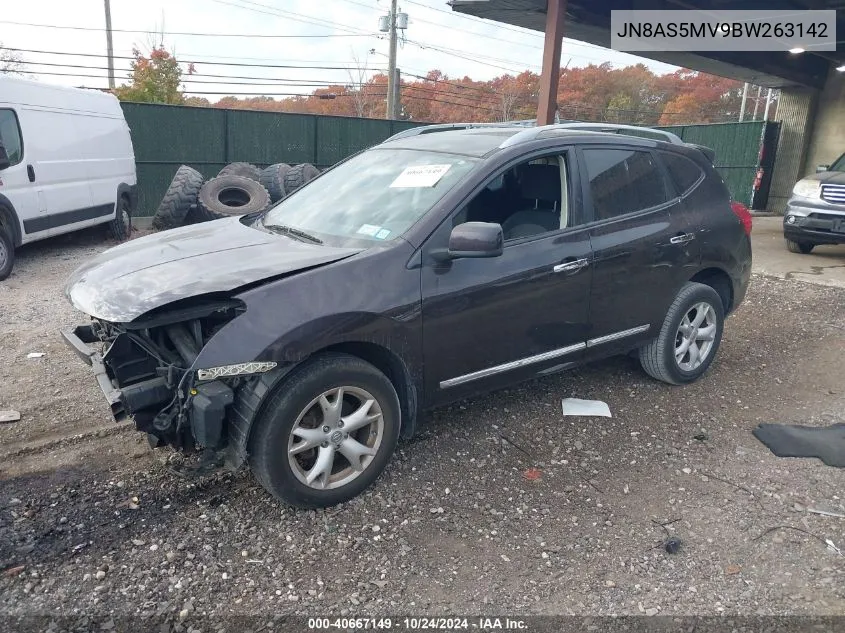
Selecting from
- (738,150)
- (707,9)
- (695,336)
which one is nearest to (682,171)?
(695,336)

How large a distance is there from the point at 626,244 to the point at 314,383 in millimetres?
2255

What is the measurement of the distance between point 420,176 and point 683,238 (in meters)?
1.98

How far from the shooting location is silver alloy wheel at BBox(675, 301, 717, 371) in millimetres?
4750

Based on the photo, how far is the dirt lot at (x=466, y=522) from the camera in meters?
2.67

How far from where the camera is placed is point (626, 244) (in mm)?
4129

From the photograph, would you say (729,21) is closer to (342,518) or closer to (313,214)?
(313,214)

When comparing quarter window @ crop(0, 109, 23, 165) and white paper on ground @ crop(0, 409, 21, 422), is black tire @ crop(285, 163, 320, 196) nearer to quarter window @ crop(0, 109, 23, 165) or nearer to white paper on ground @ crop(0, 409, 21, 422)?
quarter window @ crop(0, 109, 23, 165)

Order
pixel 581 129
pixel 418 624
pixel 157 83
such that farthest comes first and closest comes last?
pixel 157 83
pixel 581 129
pixel 418 624

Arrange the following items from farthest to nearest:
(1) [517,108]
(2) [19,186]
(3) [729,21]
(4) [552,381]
Result: (1) [517,108] → (3) [729,21] → (2) [19,186] → (4) [552,381]

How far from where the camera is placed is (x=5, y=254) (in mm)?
7797

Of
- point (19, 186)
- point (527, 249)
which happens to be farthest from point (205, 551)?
point (19, 186)

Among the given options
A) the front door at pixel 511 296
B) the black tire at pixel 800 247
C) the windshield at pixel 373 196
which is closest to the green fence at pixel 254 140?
the black tire at pixel 800 247

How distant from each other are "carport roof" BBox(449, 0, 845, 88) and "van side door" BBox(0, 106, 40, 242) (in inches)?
240

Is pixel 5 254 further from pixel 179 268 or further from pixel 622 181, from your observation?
pixel 622 181
